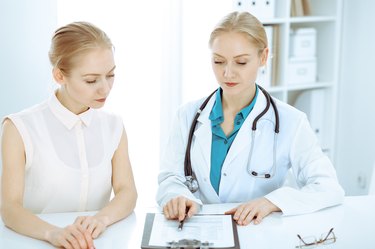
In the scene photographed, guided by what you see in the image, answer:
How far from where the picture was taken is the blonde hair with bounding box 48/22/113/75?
1.77 meters

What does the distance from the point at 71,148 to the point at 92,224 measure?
34 centimetres

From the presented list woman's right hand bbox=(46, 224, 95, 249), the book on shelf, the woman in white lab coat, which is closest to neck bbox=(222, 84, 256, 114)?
the woman in white lab coat

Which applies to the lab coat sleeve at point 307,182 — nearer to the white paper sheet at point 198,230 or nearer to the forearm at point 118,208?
the white paper sheet at point 198,230

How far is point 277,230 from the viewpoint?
1.70 metres

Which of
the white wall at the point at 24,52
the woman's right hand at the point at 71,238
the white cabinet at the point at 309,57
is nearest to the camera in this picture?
the woman's right hand at the point at 71,238

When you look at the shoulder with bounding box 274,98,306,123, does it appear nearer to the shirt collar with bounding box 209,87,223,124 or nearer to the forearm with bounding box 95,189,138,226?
the shirt collar with bounding box 209,87,223,124

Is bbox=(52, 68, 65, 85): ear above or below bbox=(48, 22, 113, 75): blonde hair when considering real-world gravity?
below

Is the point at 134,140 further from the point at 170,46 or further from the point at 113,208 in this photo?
the point at 113,208

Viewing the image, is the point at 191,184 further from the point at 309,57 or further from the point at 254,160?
the point at 309,57

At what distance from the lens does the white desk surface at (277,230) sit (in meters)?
1.61

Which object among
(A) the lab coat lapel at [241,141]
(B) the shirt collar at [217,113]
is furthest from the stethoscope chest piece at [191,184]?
(B) the shirt collar at [217,113]

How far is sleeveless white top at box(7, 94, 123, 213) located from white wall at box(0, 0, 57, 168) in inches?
32.8

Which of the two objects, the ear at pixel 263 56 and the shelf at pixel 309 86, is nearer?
the ear at pixel 263 56

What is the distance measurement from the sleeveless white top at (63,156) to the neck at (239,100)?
402mm
